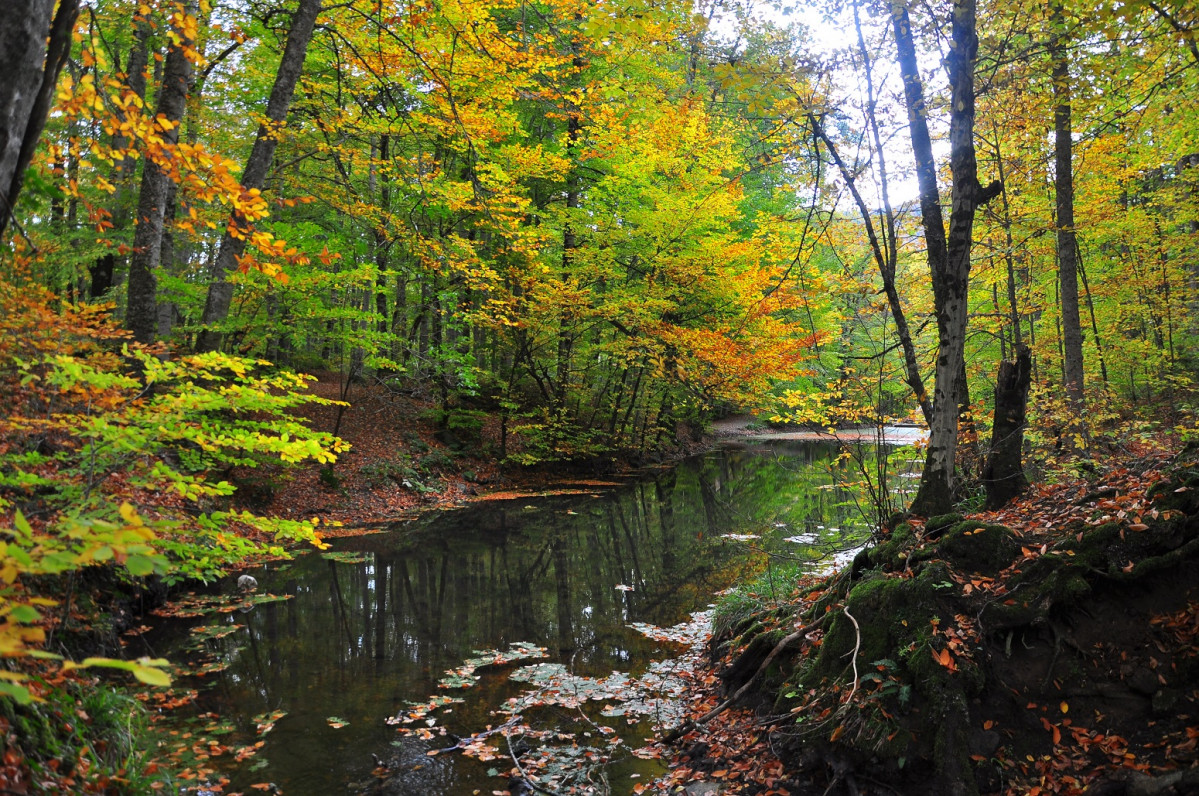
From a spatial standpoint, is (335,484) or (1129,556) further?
(335,484)

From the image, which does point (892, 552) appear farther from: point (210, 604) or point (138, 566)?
point (210, 604)

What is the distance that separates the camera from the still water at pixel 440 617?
15.7 feet

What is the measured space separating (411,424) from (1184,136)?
1651cm

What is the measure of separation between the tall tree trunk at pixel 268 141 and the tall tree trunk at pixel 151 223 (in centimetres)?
69

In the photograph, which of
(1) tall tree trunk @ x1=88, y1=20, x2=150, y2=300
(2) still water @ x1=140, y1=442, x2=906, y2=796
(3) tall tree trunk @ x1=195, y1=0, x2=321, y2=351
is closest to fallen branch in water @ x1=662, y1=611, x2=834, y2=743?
(2) still water @ x1=140, y1=442, x2=906, y2=796

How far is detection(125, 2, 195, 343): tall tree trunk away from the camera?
302 inches

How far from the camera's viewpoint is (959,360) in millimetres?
5605

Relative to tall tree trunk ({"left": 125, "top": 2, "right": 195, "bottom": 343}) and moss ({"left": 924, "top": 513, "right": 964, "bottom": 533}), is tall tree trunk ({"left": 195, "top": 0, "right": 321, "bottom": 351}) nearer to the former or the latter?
tall tree trunk ({"left": 125, "top": 2, "right": 195, "bottom": 343})

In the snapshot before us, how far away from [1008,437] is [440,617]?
6845mm

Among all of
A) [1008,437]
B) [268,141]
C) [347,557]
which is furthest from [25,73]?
[347,557]

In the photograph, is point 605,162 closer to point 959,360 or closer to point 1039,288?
point 1039,288

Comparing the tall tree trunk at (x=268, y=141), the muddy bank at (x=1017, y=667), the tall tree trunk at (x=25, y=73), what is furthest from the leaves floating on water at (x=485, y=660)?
the tall tree trunk at (x=268, y=141)

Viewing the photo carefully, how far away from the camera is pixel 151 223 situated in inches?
315

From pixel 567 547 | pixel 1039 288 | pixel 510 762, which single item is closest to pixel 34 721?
pixel 510 762
